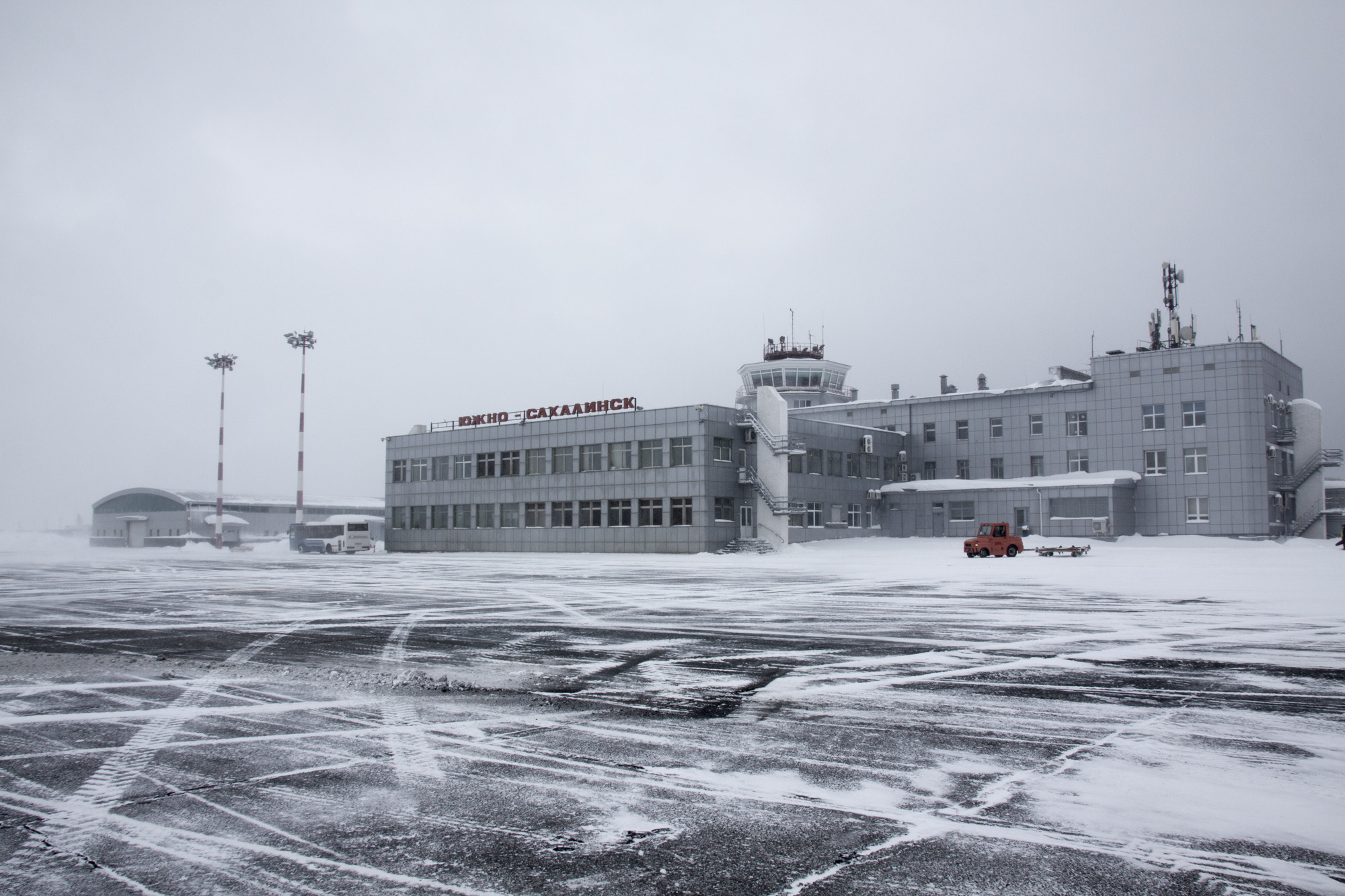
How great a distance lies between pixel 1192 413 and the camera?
65.6 m

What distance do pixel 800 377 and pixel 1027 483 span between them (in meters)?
24.0

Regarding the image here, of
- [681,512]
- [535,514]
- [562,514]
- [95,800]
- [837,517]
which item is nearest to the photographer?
[95,800]

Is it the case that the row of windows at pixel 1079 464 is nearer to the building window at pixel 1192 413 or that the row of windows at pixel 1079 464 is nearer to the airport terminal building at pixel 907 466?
the airport terminal building at pixel 907 466

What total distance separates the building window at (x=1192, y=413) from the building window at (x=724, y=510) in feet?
108

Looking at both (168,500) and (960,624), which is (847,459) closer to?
(960,624)

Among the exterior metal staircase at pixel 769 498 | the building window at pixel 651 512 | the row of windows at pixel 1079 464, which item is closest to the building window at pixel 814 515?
the exterior metal staircase at pixel 769 498

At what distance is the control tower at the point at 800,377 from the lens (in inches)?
3376

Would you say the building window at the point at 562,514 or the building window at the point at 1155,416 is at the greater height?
the building window at the point at 1155,416

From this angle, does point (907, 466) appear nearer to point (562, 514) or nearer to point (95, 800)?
point (562, 514)

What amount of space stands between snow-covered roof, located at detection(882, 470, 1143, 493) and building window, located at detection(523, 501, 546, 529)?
27.2 metres

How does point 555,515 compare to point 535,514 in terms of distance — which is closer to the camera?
point 555,515

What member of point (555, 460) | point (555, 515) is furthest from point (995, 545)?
point (555, 460)

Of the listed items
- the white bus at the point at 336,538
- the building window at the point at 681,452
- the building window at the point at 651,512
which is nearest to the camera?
the building window at the point at 681,452

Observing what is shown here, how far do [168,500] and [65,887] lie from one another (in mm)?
113461
